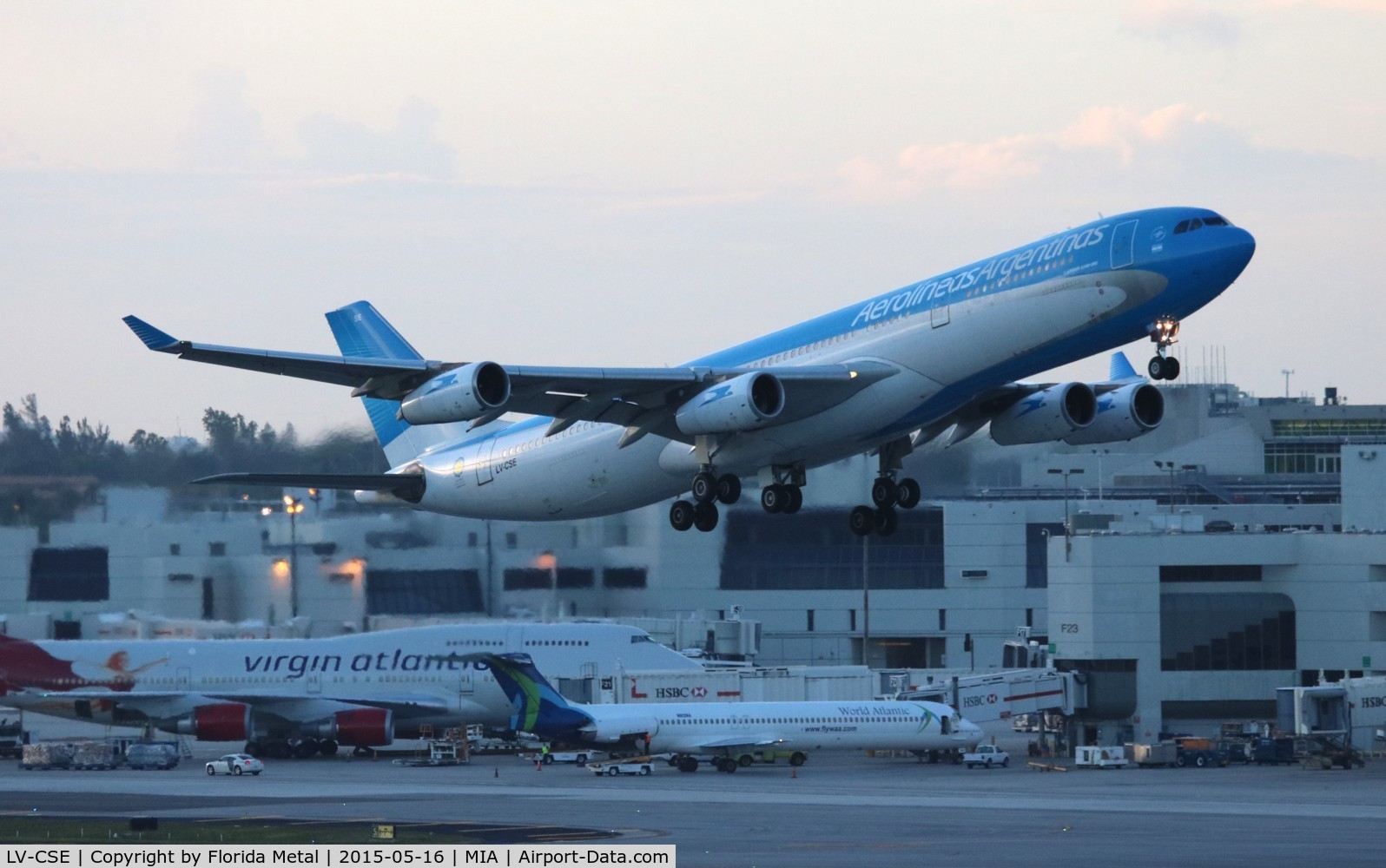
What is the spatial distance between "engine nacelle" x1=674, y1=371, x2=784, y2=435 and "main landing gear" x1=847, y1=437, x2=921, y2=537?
652 centimetres

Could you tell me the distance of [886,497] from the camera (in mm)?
48656

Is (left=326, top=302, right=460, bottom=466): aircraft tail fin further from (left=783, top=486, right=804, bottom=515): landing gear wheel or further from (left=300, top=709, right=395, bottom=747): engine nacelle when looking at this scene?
(left=300, top=709, right=395, bottom=747): engine nacelle

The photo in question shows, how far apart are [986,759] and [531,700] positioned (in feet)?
56.0

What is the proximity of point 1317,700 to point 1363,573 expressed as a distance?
466 inches

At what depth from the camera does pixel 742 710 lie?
7162 cm

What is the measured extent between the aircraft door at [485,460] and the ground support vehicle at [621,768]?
19226 millimetres

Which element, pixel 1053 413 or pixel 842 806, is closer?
pixel 1053 413

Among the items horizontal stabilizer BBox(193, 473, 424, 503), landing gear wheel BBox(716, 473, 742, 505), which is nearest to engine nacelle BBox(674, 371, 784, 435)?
landing gear wheel BBox(716, 473, 742, 505)

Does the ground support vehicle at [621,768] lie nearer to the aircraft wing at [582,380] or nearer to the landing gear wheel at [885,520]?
the landing gear wheel at [885,520]

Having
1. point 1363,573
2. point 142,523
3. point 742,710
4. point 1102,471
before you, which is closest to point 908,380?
point 742,710

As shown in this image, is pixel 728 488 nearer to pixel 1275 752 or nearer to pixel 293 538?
pixel 293 538

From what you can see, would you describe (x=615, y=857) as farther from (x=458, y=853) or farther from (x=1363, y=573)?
(x=1363, y=573)

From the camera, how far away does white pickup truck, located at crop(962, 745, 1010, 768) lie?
72062mm

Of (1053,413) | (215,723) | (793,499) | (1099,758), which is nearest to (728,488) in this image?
(793,499)
